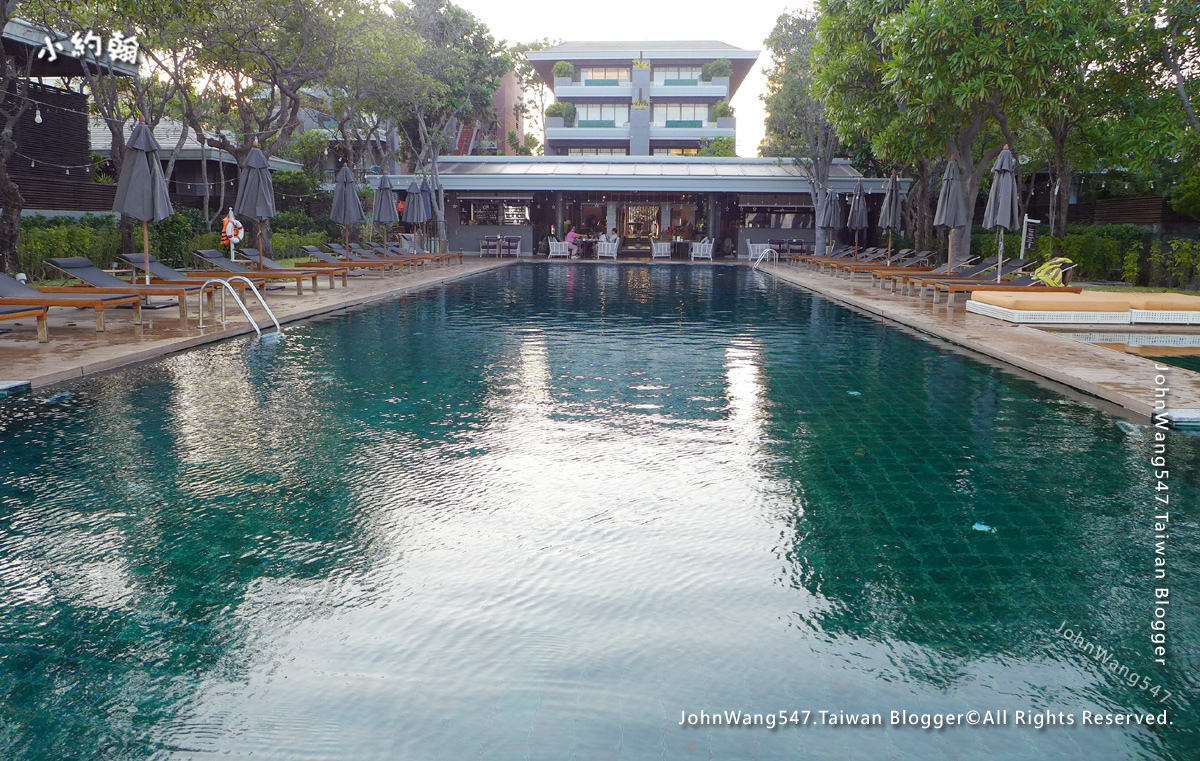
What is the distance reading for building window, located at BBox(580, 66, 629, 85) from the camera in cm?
Result: 5941

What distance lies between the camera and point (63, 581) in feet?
12.6

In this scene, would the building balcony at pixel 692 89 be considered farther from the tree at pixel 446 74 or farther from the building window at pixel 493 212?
the building window at pixel 493 212

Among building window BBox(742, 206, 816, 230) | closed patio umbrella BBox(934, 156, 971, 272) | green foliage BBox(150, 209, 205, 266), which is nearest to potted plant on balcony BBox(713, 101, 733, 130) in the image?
building window BBox(742, 206, 816, 230)

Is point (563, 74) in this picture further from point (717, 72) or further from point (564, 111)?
point (717, 72)

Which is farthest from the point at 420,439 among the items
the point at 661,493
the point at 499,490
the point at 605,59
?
the point at 605,59

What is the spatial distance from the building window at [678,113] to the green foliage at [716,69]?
1.90 m

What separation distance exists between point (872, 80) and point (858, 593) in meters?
19.0

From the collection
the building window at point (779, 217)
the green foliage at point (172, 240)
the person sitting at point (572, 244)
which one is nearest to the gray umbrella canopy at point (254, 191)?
the green foliage at point (172, 240)

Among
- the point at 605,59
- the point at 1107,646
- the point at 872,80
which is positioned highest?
the point at 605,59

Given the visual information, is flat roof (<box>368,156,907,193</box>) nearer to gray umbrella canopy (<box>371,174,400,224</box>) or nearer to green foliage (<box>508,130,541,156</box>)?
gray umbrella canopy (<box>371,174,400,224</box>)

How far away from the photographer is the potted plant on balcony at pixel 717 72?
55656 millimetres

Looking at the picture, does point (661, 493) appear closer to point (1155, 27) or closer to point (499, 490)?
point (499, 490)

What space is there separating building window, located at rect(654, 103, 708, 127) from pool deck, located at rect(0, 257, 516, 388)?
4373 cm

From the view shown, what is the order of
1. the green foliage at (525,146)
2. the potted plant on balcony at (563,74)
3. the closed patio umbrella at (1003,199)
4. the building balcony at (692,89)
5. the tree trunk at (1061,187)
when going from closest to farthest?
the closed patio umbrella at (1003,199), the tree trunk at (1061,187), the building balcony at (692,89), the potted plant on balcony at (563,74), the green foliage at (525,146)
